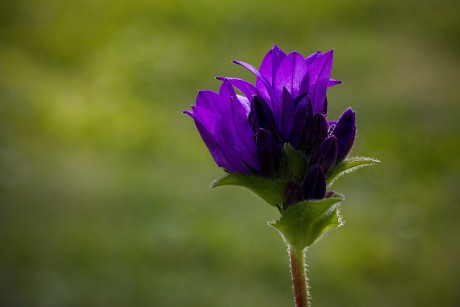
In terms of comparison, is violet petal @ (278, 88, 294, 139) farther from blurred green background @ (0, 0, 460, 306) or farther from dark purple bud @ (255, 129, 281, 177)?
blurred green background @ (0, 0, 460, 306)

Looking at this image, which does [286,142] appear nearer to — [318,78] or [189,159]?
[318,78]

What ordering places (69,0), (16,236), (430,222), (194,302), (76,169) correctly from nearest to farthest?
(194,302) → (16,236) → (430,222) → (76,169) → (69,0)

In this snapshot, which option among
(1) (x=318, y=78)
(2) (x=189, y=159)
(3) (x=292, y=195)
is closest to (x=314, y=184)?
(3) (x=292, y=195)

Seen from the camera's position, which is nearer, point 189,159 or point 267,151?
point 267,151

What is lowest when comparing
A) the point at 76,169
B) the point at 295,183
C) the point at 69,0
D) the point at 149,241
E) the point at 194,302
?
the point at 295,183

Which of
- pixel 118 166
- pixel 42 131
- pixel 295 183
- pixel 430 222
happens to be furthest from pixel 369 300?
pixel 295 183

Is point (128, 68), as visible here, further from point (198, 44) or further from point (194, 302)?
point (194, 302)
